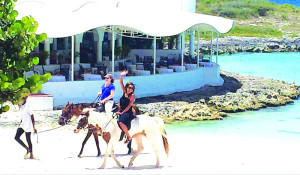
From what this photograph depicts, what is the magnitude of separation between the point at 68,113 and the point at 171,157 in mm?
2905

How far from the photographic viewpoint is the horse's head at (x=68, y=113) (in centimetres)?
1293

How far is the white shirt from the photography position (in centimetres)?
1330

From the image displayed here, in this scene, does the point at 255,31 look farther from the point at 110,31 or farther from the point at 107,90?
the point at 107,90

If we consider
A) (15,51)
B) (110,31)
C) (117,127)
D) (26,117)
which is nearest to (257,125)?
(110,31)

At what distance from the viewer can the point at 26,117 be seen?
13336 millimetres

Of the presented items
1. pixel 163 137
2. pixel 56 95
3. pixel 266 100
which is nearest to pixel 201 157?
pixel 163 137

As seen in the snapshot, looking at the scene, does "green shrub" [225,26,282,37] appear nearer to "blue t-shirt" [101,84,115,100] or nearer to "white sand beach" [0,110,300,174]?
"white sand beach" [0,110,300,174]

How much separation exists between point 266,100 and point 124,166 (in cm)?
1344

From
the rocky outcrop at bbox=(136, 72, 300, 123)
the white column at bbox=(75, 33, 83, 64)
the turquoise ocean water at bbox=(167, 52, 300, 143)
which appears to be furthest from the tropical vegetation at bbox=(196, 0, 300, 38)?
the turquoise ocean water at bbox=(167, 52, 300, 143)

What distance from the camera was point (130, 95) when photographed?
1294 cm

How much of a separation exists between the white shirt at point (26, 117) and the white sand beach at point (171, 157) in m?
0.76

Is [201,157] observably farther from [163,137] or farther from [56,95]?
[56,95]

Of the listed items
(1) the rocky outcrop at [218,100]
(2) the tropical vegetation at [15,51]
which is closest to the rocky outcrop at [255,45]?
(1) the rocky outcrop at [218,100]

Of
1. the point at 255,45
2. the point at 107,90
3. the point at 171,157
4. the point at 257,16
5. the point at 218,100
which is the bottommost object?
the point at 171,157
